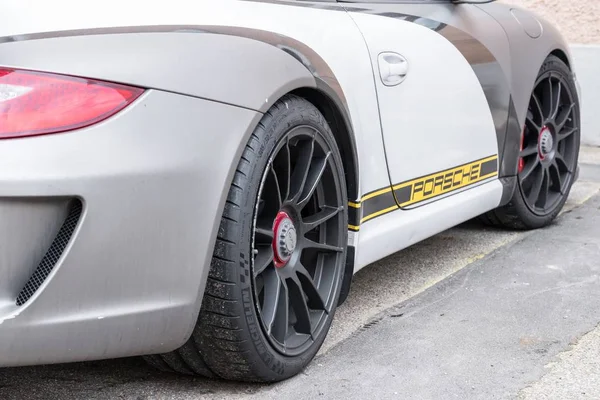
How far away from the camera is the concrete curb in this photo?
277 inches

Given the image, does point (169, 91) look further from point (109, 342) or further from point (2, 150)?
point (109, 342)

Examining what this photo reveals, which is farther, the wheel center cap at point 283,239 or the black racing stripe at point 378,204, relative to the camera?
the black racing stripe at point 378,204

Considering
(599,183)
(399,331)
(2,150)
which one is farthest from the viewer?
(599,183)

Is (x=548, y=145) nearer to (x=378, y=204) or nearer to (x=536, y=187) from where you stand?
(x=536, y=187)

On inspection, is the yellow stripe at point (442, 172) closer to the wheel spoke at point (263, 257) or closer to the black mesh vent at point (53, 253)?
the wheel spoke at point (263, 257)

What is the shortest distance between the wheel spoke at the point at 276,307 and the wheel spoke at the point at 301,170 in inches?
9.6

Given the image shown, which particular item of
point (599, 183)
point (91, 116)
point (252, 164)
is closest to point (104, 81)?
point (91, 116)

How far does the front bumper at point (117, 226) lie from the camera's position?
1.99 meters

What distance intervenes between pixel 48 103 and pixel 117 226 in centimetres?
30

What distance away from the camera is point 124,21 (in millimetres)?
2201

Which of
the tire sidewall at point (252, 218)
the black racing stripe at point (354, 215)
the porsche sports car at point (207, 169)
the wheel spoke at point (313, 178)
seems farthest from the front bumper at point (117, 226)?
the black racing stripe at point (354, 215)

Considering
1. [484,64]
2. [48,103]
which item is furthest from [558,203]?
[48,103]

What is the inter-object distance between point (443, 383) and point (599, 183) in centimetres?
343

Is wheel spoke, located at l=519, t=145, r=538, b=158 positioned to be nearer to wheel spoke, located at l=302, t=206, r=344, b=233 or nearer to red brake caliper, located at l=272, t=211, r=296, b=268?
wheel spoke, located at l=302, t=206, r=344, b=233
